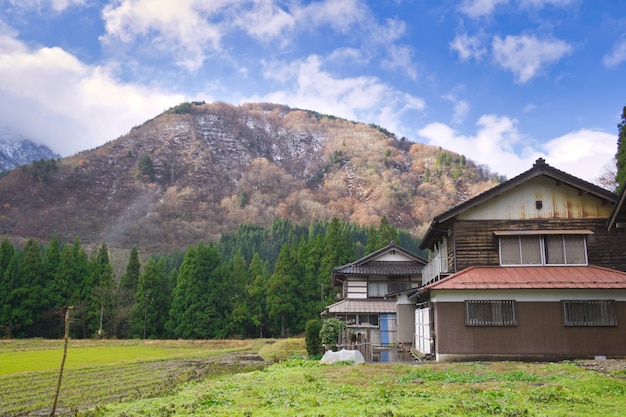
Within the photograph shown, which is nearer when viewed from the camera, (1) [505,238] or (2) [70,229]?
(1) [505,238]

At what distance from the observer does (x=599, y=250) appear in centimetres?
1945

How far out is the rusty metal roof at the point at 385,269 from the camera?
3444 centimetres

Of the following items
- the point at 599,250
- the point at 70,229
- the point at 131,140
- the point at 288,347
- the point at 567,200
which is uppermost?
the point at 131,140

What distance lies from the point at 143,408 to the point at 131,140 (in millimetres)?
196675

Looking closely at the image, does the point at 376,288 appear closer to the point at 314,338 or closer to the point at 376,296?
the point at 376,296

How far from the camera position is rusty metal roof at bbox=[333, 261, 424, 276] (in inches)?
1356

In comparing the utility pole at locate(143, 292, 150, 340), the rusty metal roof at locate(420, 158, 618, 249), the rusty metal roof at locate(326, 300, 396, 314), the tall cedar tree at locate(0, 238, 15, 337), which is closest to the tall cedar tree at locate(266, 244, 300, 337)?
the utility pole at locate(143, 292, 150, 340)

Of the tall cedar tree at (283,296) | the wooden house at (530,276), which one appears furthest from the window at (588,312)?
the tall cedar tree at (283,296)

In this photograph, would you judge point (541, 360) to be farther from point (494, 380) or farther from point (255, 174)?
point (255, 174)

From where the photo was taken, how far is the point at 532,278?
58.3 ft

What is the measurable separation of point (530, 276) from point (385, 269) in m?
17.4

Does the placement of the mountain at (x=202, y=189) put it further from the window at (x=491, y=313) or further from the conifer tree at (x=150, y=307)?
the window at (x=491, y=313)

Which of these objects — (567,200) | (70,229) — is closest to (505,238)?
(567,200)

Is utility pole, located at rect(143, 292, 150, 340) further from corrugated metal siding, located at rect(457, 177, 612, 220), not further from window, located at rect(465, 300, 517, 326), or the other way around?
window, located at rect(465, 300, 517, 326)
